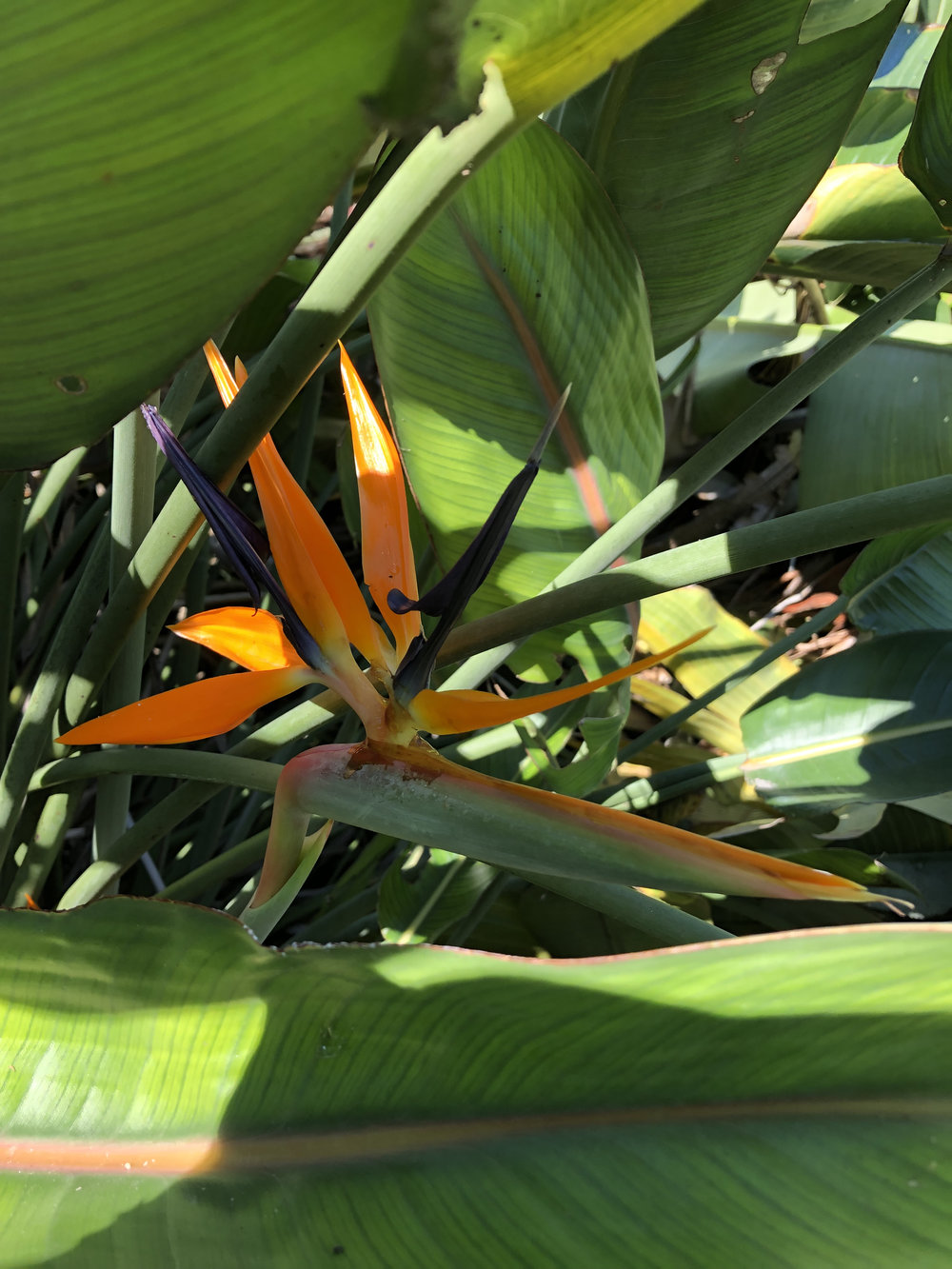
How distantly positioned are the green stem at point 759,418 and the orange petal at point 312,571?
0.24 feet

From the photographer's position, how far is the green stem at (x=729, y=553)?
31 centimetres

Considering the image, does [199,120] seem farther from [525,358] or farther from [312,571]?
[525,358]

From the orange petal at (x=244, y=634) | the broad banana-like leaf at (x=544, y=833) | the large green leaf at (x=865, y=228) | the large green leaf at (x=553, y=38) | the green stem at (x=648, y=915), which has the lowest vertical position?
the green stem at (x=648, y=915)

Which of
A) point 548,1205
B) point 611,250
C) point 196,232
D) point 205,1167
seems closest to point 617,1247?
point 548,1205

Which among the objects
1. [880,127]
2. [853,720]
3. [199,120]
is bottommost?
[853,720]

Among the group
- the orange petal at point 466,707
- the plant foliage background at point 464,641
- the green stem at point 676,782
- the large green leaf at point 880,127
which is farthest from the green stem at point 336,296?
the large green leaf at point 880,127

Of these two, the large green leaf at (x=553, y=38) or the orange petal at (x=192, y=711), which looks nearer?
the large green leaf at (x=553, y=38)

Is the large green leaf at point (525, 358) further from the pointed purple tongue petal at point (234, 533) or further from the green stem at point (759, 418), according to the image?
the pointed purple tongue petal at point (234, 533)

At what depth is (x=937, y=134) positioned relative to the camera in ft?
1.34

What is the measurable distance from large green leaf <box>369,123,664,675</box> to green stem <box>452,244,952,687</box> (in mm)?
91

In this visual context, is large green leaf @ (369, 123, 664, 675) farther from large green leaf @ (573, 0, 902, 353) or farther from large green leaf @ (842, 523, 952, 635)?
large green leaf @ (842, 523, 952, 635)

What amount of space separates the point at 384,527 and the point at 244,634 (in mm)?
78

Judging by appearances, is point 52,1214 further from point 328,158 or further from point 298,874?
point 328,158

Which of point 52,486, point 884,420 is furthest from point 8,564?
point 884,420
